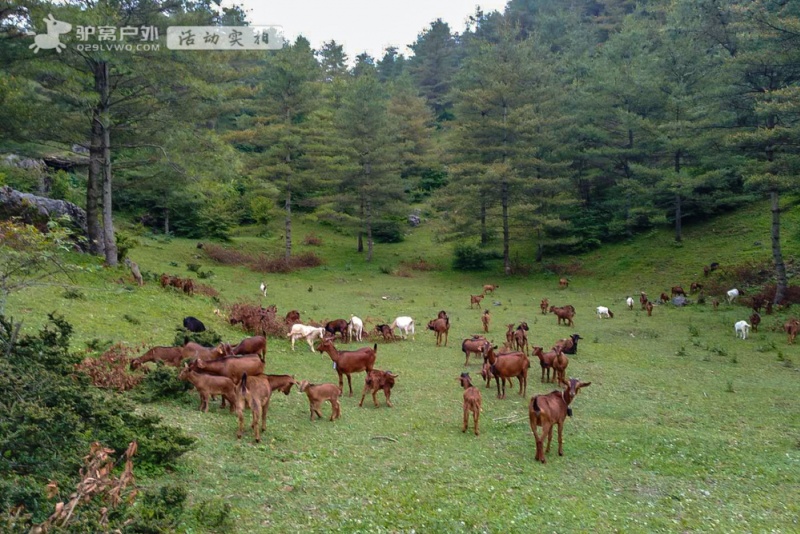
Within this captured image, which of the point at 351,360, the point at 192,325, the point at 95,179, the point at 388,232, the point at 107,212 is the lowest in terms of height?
the point at 351,360

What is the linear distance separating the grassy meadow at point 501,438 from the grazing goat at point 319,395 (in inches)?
10.7

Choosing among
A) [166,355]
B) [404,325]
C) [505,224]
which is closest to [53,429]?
[166,355]

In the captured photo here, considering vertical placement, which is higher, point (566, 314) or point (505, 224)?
point (505, 224)

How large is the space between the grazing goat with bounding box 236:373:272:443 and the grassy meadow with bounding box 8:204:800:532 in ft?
0.80

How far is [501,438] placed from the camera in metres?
9.92

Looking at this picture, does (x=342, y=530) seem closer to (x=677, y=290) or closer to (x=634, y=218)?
(x=677, y=290)

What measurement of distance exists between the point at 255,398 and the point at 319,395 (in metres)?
1.68

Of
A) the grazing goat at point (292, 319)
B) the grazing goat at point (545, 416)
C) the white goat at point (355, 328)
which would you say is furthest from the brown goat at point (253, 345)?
the grazing goat at point (545, 416)

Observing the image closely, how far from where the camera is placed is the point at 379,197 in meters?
43.2

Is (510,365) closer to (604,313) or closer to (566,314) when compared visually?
(566,314)

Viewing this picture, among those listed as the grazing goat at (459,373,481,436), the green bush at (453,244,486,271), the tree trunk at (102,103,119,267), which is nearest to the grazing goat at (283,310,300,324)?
the tree trunk at (102,103,119,267)

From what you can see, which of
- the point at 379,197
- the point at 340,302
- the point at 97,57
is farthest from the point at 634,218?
the point at 97,57

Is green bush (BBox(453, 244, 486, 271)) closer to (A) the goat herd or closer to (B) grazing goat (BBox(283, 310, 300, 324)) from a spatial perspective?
(B) grazing goat (BBox(283, 310, 300, 324))

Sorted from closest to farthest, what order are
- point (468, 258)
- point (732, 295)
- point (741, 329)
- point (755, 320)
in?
point (741, 329) < point (755, 320) < point (732, 295) < point (468, 258)
